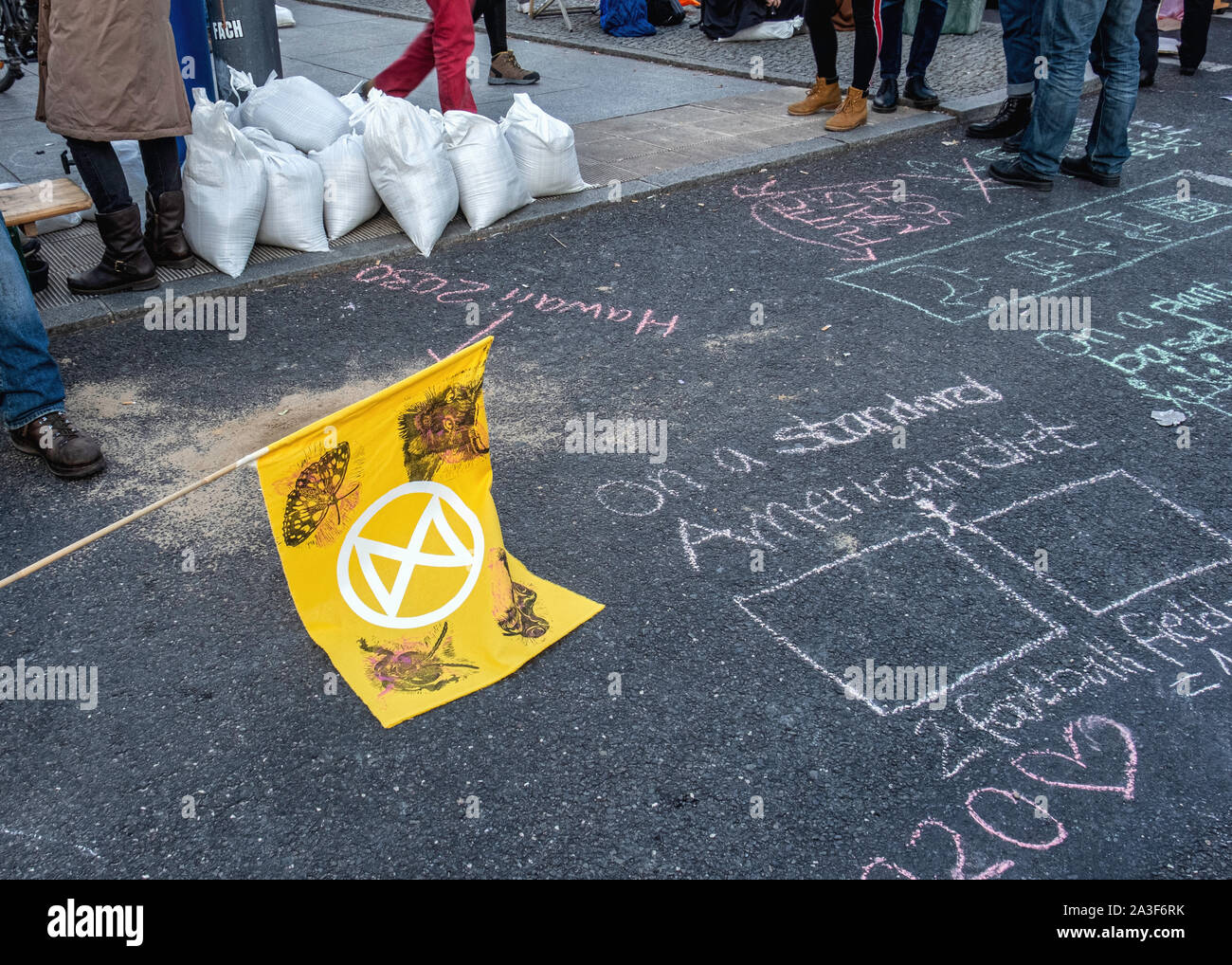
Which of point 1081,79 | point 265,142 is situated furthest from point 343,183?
point 1081,79

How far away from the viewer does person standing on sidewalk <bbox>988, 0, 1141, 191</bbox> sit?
6.01 m

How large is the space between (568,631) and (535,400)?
143cm

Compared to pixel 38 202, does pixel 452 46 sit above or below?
above

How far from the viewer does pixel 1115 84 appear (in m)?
6.19

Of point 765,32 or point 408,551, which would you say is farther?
point 765,32

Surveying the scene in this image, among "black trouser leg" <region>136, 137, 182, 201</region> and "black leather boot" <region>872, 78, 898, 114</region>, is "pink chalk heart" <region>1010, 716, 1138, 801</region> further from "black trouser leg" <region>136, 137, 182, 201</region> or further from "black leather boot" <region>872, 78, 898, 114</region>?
"black leather boot" <region>872, 78, 898, 114</region>

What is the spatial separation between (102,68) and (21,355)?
1.61 metres

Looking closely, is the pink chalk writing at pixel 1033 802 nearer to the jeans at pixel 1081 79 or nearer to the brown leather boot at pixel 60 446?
the brown leather boot at pixel 60 446

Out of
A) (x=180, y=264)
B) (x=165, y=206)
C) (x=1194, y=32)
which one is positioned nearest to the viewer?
(x=165, y=206)

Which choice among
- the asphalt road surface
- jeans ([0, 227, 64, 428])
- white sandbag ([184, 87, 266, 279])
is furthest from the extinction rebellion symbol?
white sandbag ([184, 87, 266, 279])

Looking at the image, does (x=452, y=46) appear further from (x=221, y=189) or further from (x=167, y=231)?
(x=167, y=231)

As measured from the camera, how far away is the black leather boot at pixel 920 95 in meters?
7.78

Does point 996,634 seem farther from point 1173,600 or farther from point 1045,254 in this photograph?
point 1045,254

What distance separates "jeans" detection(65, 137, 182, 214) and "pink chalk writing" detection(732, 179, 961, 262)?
122 inches
